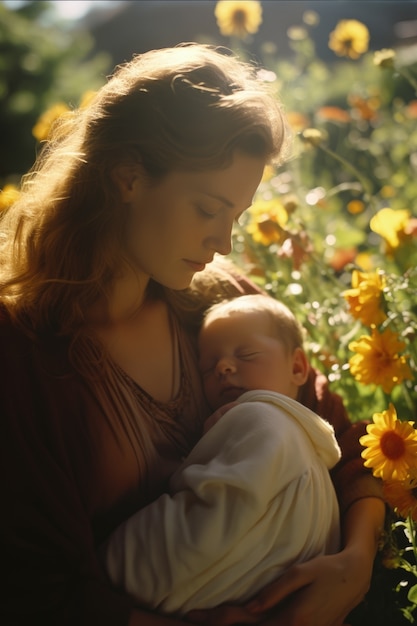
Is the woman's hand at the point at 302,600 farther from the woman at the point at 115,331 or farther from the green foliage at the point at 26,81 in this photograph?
the green foliage at the point at 26,81

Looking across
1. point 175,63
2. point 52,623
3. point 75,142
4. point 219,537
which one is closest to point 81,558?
point 52,623

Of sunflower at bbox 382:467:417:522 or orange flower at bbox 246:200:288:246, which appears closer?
sunflower at bbox 382:467:417:522

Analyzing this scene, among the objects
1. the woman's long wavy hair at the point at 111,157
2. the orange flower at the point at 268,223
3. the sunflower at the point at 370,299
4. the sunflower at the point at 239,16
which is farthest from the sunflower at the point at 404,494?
the sunflower at the point at 239,16

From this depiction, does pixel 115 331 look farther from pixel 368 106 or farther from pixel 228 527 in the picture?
pixel 368 106

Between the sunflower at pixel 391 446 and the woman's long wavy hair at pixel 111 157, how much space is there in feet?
1.72

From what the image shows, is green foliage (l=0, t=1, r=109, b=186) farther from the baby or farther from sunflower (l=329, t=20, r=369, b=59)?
the baby

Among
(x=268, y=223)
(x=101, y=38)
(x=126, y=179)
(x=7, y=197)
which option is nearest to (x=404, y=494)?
(x=126, y=179)

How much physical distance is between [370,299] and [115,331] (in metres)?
0.50

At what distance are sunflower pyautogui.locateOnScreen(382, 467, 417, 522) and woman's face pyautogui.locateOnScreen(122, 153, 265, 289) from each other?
19.8 inches

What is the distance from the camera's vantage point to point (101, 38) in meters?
8.70

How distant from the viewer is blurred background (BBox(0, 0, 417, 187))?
469cm

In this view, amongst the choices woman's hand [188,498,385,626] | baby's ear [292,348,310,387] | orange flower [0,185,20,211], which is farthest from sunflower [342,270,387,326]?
orange flower [0,185,20,211]

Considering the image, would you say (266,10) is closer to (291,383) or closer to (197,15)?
(197,15)

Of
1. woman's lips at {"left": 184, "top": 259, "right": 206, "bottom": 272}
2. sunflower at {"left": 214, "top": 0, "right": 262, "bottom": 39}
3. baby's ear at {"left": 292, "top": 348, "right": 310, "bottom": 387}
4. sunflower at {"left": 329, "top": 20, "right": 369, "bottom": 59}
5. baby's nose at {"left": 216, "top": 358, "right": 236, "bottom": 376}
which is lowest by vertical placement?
baby's ear at {"left": 292, "top": 348, "right": 310, "bottom": 387}
